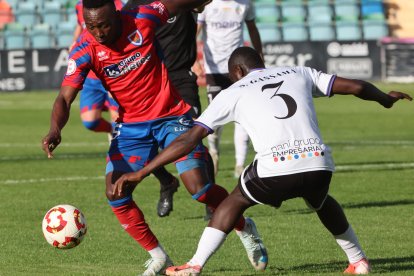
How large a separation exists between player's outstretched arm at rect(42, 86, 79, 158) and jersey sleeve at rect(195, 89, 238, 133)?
3.44 feet

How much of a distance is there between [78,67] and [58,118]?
0.45 metres

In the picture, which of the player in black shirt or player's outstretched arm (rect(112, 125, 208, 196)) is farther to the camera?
the player in black shirt

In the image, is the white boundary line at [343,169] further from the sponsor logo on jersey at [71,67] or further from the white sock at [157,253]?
the white sock at [157,253]

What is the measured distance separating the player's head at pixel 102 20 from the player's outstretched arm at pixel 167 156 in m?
1.21

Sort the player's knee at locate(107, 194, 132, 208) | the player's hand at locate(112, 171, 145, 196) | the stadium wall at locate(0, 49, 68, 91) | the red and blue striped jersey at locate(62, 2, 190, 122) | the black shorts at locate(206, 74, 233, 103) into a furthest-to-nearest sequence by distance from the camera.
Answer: the stadium wall at locate(0, 49, 68, 91) → the black shorts at locate(206, 74, 233, 103) → the red and blue striped jersey at locate(62, 2, 190, 122) → the player's knee at locate(107, 194, 132, 208) → the player's hand at locate(112, 171, 145, 196)

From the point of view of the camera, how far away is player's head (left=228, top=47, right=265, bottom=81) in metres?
7.28

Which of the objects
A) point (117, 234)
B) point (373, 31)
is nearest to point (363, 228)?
point (117, 234)

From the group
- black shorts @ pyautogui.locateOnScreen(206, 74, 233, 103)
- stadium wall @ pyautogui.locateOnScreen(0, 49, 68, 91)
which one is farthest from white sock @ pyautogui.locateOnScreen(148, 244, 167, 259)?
stadium wall @ pyautogui.locateOnScreen(0, 49, 68, 91)

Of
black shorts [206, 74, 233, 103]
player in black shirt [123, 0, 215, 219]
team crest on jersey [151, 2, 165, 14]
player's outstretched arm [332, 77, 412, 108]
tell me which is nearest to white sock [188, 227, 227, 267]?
player's outstretched arm [332, 77, 412, 108]

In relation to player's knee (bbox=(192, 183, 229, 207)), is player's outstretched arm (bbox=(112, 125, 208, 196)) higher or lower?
higher

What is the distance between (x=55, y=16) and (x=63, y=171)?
23.7 meters

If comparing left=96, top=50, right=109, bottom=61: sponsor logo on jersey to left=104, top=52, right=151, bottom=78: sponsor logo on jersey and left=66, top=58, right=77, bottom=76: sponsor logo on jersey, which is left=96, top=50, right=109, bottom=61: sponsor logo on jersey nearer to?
left=104, top=52, right=151, bottom=78: sponsor logo on jersey

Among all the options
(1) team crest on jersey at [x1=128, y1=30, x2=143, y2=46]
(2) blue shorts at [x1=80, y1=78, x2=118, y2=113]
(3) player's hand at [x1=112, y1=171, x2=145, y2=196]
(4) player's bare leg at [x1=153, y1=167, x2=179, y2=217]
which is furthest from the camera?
(2) blue shorts at [x1=80, y1=78, x2=118, y2=113]

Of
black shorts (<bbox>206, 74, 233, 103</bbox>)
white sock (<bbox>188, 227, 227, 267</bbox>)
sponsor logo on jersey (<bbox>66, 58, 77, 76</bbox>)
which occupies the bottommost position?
black shorts (<bbox>206, 74, 233, 103</bbox>)
